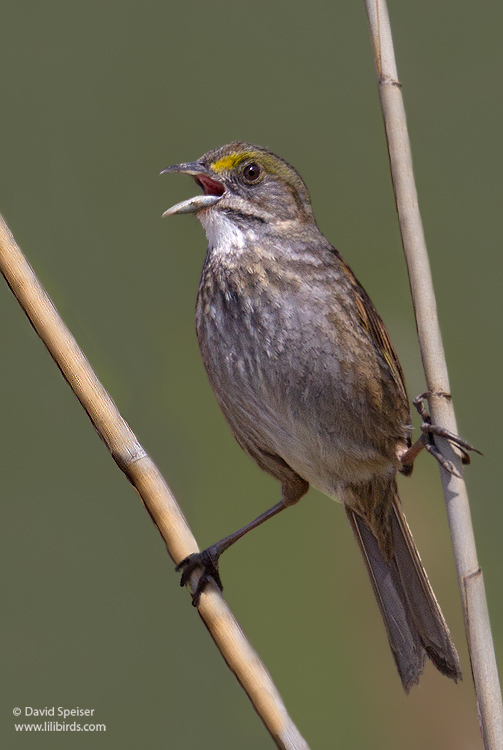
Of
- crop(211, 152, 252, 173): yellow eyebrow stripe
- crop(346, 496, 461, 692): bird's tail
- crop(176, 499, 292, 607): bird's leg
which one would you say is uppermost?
crop(211, 152, 252, 173): yellow eyebrow stripe

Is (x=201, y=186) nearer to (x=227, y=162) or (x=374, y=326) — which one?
(x=227, y=162)

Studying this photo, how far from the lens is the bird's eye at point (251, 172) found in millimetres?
2977

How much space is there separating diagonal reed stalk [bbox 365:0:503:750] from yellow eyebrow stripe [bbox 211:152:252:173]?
0.80 metres

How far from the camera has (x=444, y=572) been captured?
365 cm

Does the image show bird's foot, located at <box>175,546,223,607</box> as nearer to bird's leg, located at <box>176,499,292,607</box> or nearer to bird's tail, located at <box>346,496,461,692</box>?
bird's leg, located at <box>176,499,292,607</box>

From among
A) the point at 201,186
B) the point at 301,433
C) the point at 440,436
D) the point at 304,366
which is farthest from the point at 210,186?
the point at 440,436

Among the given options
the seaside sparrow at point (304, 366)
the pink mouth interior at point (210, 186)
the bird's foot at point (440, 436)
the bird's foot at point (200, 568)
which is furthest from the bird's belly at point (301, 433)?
the pink mouth interior at point (210, 186)

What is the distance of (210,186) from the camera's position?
296cm

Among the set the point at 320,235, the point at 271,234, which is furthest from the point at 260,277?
the point at 320,235

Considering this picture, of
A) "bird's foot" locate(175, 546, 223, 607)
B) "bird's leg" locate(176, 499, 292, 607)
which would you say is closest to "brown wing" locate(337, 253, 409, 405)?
"bird's leg" locate(176, 499, 292, 607)

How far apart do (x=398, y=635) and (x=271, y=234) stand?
1.33 m

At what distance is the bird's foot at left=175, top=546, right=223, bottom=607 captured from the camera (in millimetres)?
2355

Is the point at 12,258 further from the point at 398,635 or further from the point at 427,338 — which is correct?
the point at 398,635

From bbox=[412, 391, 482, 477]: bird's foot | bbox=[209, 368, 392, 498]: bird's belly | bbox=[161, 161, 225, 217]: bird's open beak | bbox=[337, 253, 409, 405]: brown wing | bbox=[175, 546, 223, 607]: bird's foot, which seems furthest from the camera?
bbox=[337, 253, 409, 405]: brown wing
